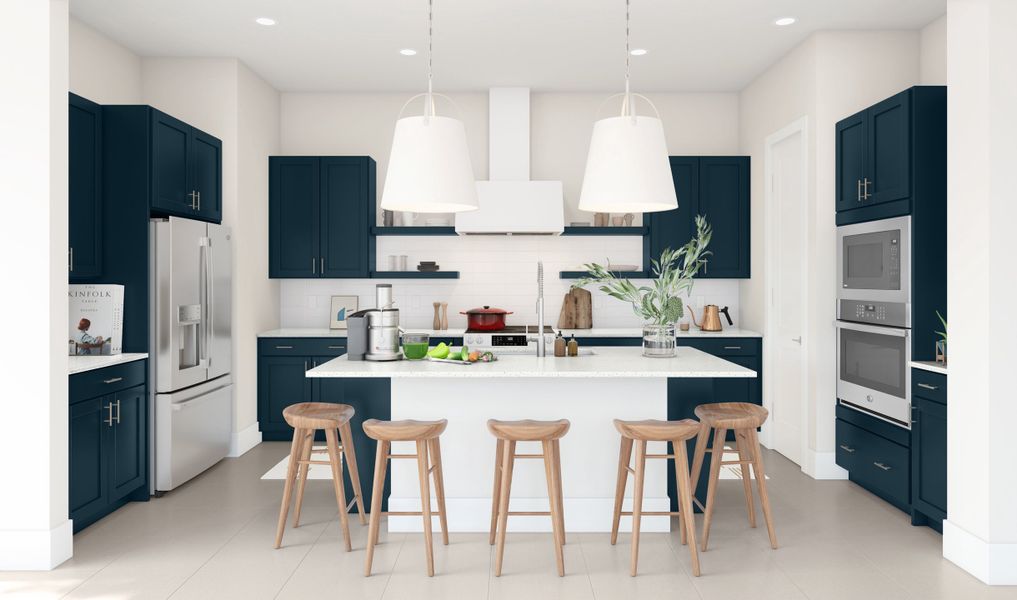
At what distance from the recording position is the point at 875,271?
452 centimetres

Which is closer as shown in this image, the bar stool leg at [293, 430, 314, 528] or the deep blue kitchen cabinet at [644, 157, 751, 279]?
the bar stool leg at [293, 430, 314, 528]

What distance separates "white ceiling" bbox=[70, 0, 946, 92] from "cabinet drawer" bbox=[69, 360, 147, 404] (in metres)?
2.35

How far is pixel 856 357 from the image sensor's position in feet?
15.6

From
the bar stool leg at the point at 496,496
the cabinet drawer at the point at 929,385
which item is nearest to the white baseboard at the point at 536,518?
the bar stool leg at the point at 496,496

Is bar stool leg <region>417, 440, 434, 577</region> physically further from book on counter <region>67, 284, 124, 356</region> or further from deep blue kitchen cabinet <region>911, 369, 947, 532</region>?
deep blue kitchen cabinet <region>911, 369, 947, 532</region>

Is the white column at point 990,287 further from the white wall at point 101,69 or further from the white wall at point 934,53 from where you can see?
the white wall at point 101,69

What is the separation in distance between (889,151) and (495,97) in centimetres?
353

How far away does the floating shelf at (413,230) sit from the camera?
6.72 m

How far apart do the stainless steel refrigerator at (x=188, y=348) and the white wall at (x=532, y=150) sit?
1581 mm

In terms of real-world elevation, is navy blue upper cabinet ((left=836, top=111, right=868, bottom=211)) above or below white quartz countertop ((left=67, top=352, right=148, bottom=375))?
above

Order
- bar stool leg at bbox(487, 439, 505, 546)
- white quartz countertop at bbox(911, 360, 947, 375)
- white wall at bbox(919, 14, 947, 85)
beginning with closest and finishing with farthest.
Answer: bar stool leg at bbox(487, 439, 505, 546) < white quartz countertop at bbox(911, 360, 947, 375) < white wall at bbox(919, 14, 947, 85)

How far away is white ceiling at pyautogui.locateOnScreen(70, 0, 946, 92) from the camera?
480cm
